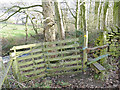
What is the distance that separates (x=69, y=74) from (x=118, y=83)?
177 centimetres

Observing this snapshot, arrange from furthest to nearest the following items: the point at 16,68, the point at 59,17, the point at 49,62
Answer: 1. the point at 59,17
2. the point at 49,62
3. the point at 16,68

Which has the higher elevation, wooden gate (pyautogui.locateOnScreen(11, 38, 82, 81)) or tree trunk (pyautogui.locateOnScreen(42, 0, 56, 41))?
tree trunk (pyautogui.locateOnScreen(42, 0, 56, 41))

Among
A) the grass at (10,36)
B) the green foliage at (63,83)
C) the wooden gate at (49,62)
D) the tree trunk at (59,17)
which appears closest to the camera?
the green foliage at (63,83)

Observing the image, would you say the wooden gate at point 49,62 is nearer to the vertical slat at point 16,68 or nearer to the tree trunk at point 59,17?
the vertical slat at point 16,68

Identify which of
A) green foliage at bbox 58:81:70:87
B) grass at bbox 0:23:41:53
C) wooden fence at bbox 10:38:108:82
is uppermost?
grass at bbox 0:23:41:53

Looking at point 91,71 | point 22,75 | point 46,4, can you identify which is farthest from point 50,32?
point 91,71

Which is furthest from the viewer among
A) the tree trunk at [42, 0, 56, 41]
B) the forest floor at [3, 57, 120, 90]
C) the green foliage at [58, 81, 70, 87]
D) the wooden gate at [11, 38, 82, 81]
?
the tree trunk at [42, 0, 56, 41]

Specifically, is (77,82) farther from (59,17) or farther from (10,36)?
(10,36)

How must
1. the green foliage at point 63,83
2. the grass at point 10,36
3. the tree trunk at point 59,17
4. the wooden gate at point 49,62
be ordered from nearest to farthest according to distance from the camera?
the green foliage at point 63,83
the wooden gate at point 49,62
the tree trunk at point 59,17
the grass at point 10,36

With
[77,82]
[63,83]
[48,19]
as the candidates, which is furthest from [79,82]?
[48,19]

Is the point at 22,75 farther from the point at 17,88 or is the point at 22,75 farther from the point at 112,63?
the point at 112,63

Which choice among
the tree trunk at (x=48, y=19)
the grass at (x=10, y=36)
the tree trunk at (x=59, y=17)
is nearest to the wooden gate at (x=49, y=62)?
the tree trunk at (x=48, y=19)

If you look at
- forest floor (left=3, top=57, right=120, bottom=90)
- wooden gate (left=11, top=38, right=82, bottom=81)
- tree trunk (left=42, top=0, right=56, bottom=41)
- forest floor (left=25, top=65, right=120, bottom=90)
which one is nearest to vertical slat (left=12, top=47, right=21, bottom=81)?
wooden gate (left=11, top=38, right=82, bottom=81)

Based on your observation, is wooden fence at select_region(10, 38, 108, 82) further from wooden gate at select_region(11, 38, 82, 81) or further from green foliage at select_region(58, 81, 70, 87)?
green foliage at select_region(58, 81, 70, 87)
